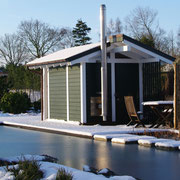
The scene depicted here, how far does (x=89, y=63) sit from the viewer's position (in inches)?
632

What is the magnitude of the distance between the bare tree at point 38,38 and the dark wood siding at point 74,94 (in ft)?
91.6

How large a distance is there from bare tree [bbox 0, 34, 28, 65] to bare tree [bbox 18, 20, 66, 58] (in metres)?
1.72

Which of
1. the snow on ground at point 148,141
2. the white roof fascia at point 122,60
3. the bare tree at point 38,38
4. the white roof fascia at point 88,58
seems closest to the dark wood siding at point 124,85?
the white roof fascia at point 122,60

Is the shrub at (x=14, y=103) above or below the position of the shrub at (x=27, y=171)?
above

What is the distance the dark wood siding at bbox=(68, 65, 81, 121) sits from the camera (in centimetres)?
1623

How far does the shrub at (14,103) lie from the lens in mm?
23969

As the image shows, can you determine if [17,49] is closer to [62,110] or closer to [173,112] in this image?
[62,110]

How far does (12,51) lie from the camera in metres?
49.8

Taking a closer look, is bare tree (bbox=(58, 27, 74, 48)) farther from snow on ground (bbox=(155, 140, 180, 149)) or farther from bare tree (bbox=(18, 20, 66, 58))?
snow on ground (bbox=(155, 140, 180, 149))

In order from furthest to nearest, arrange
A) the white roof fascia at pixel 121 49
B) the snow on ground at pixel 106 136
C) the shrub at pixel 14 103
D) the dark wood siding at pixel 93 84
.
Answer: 1. the shrub at pixel 14 103
2. the dark wood siding at pixel 93 84
3. the white roof fascia at pixel 121 49
4. the snow on ground at pixel 106 136

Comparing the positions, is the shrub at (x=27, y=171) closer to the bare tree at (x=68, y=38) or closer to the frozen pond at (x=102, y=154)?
the frozen pond at (x=102, y=154)

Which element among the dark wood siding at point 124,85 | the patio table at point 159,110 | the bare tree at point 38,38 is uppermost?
the bare tree at point 38,38

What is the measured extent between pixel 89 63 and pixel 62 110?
2520mm

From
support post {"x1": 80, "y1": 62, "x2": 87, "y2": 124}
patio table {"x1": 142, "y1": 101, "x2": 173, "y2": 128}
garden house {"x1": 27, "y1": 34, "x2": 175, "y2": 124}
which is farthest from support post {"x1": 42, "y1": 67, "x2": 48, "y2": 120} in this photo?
patio table {"x1": 142, "y1": 101, "x2": 173, "y2": 128}
